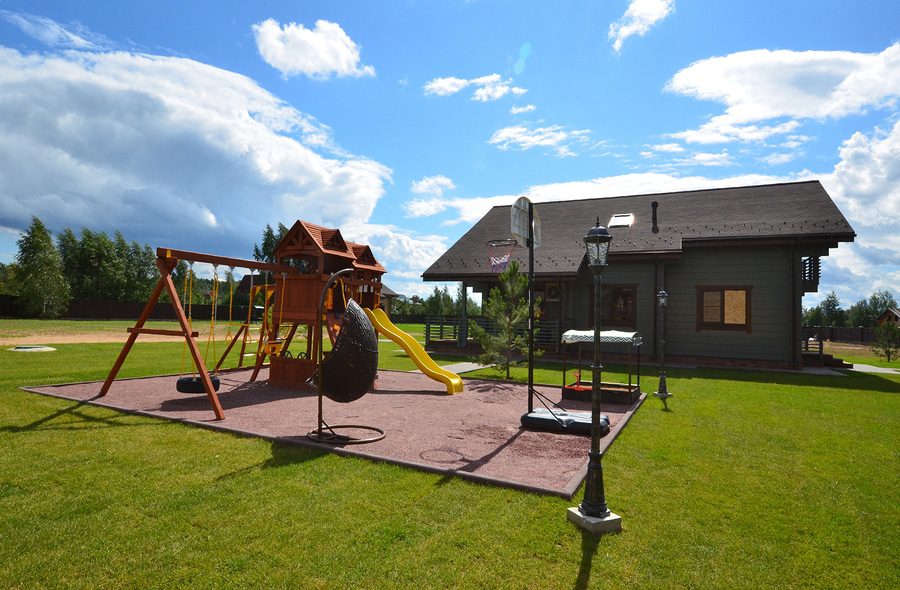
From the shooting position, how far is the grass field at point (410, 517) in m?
3.65

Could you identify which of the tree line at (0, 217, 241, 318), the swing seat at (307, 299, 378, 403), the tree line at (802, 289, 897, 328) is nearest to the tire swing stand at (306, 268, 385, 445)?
the swing seat at (307, 299, 378, 403)

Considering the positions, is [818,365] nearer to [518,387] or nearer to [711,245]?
[711,245]

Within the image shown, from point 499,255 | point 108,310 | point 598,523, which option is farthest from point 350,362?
point 108,310

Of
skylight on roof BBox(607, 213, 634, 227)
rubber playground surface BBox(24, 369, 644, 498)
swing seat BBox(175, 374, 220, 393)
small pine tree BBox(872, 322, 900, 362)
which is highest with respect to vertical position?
skylight on roof BBox(607, 213, 634, 227)

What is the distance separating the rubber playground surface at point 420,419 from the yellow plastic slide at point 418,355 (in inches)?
13.0

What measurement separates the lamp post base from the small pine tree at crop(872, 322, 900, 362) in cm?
2826

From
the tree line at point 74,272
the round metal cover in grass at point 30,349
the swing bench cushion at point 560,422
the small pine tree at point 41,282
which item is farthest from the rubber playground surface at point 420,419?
the small pine tree at point 41,282

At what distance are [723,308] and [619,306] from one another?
4047 millimetres

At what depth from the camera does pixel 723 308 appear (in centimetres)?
1962

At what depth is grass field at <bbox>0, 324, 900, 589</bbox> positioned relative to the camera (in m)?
3.65

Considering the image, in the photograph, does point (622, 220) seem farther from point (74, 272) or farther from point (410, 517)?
point (74, 272)

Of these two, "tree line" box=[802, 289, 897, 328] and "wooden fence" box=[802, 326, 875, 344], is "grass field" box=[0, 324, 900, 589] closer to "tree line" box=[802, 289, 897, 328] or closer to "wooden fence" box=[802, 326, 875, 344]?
"wooden fence" box=[802, 326, 875, 344]

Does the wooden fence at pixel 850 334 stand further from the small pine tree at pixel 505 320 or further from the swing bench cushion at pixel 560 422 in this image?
the swing bench cushion at pixel 560 422

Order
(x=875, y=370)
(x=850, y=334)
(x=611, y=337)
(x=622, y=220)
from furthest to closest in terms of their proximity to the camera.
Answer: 1. (x=850, y=334)
2. (x=622, y=220)
3. (x=875, y=370)
4. (x=611, y=337)
